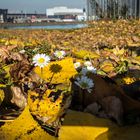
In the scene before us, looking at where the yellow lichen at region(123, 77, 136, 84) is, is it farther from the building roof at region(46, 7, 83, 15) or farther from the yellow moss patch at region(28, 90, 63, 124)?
the building roof at region(46, 7, 83, 15)

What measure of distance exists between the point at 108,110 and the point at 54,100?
13.3 inches

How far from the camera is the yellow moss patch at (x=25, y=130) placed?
236cm

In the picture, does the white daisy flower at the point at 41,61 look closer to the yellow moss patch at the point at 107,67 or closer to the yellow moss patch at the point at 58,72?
the yellow moss patch at the point at 58,72

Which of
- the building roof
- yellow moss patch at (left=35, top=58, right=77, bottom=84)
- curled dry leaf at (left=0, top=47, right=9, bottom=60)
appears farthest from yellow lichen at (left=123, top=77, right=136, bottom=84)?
the building roof

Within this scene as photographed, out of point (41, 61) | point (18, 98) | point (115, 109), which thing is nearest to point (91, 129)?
point (115, 109)

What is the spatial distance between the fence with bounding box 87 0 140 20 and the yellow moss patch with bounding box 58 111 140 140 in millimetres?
→ 10737

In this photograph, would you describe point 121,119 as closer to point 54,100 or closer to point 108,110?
point 108,110

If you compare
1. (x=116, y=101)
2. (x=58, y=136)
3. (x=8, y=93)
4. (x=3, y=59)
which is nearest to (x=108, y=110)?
(x=116, y=101)

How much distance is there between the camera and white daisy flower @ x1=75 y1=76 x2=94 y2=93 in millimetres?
2377

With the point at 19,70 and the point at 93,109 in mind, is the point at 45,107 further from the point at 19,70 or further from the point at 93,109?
the point at 19,70

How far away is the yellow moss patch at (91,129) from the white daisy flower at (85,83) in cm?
16

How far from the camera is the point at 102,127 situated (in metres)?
2.24

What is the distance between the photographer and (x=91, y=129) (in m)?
2.20

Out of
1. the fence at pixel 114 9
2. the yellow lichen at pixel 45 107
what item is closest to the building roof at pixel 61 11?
the fence at pixel 114 9
